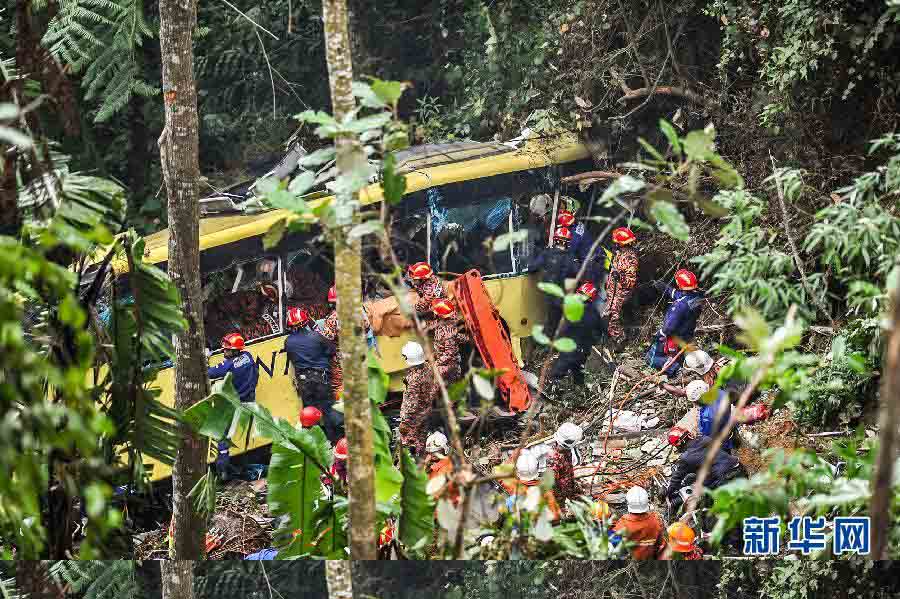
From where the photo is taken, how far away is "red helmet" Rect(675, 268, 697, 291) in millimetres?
8289

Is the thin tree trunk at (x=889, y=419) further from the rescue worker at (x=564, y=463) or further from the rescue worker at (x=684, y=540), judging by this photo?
the rescue worker at (x=564, y=463)

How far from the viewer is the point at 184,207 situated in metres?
6.33

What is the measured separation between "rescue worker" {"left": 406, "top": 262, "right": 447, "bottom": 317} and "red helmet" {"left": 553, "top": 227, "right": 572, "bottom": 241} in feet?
4.65

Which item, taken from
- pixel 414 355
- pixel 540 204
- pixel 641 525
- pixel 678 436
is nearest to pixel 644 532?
pixel 641 525

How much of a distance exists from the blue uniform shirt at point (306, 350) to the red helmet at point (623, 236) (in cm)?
270

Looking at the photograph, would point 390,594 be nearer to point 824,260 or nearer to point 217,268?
point 217,268

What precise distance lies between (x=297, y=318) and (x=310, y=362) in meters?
0.36

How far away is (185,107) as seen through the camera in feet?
20.7

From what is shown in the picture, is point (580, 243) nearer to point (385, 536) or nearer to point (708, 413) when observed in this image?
point (708, 413)

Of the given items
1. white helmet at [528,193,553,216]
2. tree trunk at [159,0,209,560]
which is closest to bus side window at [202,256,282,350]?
white helmet at [528,193,553,216]

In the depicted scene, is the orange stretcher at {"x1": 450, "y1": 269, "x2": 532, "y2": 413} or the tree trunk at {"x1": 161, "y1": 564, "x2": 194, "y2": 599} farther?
the orange stretcher at {"x1": 450, "y1": 269, "x2": 532, "y2": 413}

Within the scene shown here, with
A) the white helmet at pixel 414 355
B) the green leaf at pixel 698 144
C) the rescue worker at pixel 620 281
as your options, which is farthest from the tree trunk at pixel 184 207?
the rescue worker at pixel 620 281

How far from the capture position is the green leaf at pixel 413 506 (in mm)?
5188

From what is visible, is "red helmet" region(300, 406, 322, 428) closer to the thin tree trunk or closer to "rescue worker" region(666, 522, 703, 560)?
"rescue worker" region(666, 522, 703, 560)
